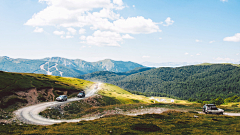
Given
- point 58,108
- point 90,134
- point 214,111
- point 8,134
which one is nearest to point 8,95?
point 58,108

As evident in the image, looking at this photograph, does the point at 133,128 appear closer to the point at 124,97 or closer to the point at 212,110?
the point at 212,110

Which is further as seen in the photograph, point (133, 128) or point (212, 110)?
point (212, 110)

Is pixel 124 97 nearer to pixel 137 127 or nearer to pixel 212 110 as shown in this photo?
pixel 212 110

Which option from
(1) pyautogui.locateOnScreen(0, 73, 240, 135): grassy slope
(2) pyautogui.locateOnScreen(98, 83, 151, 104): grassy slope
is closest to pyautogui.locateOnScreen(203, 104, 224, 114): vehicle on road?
(1) pyautogui.locateOnScreen(0, 73, 240, 135): grassy slope

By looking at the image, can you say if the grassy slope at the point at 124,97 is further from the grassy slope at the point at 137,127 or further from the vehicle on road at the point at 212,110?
the grassy slope at the point at 137,127

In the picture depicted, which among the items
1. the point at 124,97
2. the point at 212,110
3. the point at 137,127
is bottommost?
the point at 124,97

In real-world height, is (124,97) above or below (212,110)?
below

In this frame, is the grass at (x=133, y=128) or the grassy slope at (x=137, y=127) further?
the grassy slope at (x=137, y=127)

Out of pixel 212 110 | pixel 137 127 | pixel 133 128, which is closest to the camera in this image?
pixel 133 128

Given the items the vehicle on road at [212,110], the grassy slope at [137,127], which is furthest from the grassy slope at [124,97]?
the grassy slope at [137,127]

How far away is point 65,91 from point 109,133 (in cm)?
6672

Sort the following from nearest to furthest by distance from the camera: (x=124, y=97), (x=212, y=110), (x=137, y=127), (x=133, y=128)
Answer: (x=133, y=128), (x=137, y=127), (x=212, y=110), (x=124, y=97)

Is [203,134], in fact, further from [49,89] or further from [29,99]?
[49,89]

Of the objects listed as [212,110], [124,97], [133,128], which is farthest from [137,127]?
[124,97]
